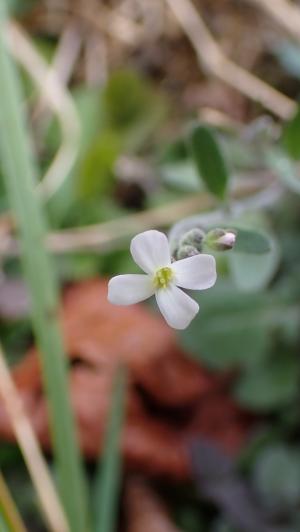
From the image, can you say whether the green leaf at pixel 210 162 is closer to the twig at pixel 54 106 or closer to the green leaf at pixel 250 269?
the green leaf at pixel 250 269

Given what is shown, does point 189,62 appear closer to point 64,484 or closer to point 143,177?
point 143,177

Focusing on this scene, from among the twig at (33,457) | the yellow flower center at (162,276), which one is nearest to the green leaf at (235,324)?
the twig at (33,457)

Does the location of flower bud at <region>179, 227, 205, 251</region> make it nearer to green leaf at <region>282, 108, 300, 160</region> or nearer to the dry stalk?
green leaf at <region>282, 108, 300, 160</region>

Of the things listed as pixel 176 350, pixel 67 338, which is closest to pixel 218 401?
pixel 176 350

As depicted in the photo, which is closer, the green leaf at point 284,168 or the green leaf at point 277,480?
the green leaf at point 284,168

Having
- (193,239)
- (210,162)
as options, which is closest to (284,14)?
(210,162)

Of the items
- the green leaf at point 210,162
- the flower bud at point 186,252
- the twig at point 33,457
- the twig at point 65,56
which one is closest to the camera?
the flower bud at point 186,252

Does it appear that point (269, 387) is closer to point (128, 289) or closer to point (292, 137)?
point (292, 137)
